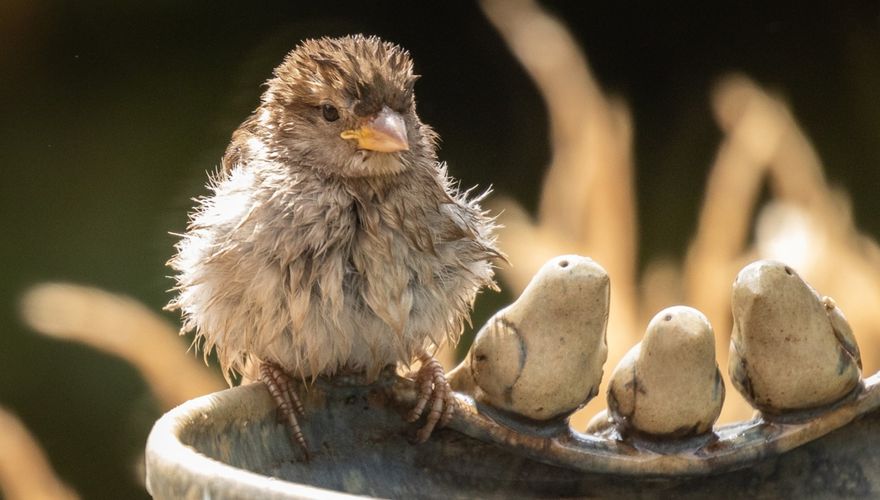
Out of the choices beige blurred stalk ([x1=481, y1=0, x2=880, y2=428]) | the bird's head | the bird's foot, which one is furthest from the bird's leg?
beige blurred stalk ([x1=481, y1=0, x2=880, y2=428])

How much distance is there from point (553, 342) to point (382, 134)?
0.32 m

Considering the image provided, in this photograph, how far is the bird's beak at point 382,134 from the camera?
4.64 ft

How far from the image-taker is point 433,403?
1.35 meters

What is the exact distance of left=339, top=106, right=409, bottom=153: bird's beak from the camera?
4.64ft

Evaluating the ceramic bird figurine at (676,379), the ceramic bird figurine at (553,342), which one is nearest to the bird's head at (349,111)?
the ceramic bird figurine at (553,342)

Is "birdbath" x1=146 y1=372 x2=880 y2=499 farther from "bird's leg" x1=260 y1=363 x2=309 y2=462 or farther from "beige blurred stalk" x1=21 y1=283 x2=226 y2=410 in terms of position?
"beige blurred stalk" x1=21 y1=283 x2=226 y2=410

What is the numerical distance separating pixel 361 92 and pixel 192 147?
53.5 inches

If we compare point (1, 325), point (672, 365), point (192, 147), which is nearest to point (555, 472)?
point (672, 365)

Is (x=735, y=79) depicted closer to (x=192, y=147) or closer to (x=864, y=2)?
(x=864, y=2)

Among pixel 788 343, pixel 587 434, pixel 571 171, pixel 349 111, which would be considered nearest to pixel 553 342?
pixel 587 434

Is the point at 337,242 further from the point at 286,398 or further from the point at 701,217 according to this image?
the point at 701,217

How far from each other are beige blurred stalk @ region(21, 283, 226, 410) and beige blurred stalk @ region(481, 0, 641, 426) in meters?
0.72

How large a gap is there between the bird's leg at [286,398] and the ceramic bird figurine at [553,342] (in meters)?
0.22

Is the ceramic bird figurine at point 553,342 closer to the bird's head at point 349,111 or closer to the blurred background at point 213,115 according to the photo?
the bird's head at point 349,111
